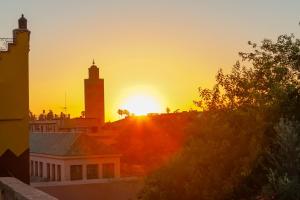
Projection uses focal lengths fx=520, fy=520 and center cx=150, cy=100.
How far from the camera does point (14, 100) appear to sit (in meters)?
14.5

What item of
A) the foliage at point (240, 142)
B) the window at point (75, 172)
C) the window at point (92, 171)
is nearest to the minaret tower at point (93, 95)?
the window at point (92, 171)

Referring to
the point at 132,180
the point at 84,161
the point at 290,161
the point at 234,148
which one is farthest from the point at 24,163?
the point at 84,161

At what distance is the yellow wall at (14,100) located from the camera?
1436 centimetres

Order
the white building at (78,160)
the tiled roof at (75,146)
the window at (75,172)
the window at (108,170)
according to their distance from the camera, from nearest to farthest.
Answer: the window at (75,172), the white building at (78,160), the tiled roof at (75,146), the window at (108,170)

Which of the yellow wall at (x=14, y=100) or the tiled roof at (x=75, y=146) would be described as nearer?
the yellow wall at (x=14, y=100)

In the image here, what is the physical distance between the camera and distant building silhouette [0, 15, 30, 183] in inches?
564

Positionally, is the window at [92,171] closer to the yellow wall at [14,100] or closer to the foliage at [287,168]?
the yellow wall at [14,100]

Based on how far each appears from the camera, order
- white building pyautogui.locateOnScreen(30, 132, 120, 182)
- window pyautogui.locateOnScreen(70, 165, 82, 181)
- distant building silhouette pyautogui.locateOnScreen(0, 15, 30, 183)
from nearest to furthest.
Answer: distant building silhouette pyautogui.locateOnScreen(0, 15, 30, 183) → window pyautogui.locateOnScreen(70, 165, 82, 181) → white building pyautogui.locateOnScreen(30, 132, 120, 182)

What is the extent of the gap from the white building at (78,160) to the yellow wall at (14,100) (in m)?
23.9

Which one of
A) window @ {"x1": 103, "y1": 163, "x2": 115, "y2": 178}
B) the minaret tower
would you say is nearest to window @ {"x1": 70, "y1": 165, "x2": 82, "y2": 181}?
window @ {"x1": 103, "y1": 163, "x2": 115, "y2": 178}

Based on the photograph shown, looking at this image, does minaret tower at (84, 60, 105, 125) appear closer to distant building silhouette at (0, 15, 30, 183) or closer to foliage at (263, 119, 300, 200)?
distant building silhouette at (0, 15, 30, 183)

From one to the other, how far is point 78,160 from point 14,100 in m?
25.2

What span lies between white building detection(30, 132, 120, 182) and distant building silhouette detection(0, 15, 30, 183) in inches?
938

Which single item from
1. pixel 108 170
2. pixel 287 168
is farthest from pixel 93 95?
pixel 287 168
